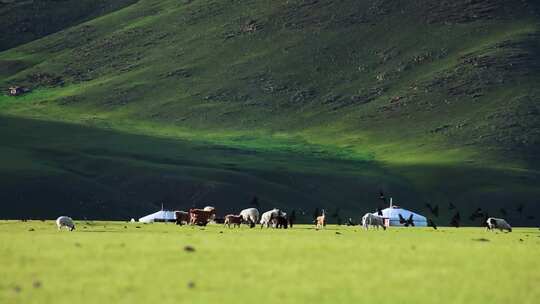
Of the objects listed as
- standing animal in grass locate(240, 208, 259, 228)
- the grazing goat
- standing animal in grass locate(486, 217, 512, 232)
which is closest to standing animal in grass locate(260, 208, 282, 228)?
standing animal in grass locate(240, 208, 259, 228)

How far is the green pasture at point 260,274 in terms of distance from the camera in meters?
27.9

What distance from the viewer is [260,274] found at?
32812mm

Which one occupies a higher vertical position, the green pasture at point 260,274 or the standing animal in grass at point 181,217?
the standing animal in grass at point 181,217

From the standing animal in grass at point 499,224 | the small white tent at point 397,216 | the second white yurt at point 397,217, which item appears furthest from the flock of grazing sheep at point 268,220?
the small white tent at point 397,216

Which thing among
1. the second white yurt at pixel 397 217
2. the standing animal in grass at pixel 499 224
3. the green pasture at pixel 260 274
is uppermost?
the second white yurt at pixel 397 217

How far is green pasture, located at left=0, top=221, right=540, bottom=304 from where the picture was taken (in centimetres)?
2789

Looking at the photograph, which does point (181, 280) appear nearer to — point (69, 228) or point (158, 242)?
point (158, 242)

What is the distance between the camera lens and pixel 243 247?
44625 mm

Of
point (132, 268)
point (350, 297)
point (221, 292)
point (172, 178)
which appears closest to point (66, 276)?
point (132, 268)

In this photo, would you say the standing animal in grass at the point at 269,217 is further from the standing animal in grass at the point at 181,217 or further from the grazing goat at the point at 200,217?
the standing animal in grass at the point at 181,217

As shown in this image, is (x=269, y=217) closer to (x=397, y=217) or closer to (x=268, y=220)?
(x=268, y=220)

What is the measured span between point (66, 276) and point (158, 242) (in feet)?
52.7

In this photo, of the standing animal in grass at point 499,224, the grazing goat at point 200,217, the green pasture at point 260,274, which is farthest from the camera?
the grazing goat at point 200,217

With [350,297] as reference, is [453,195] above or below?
above
